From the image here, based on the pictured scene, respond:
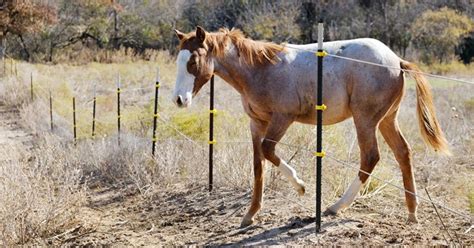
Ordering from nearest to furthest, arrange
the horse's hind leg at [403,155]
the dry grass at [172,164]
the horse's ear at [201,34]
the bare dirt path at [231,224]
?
1. the bare dirt path at [231,224]
2. the horse's ear at [201,34]
3. the horse's hind leg at [403,155]
4. the dry grass at [172,164]

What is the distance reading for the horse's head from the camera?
566 cm

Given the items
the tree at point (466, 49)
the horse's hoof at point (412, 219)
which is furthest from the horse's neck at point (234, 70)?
the tree at point (466, 49)

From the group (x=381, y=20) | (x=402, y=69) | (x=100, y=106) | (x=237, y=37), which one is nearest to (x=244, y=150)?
(x=237, y=37)

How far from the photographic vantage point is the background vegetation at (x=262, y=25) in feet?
96.7

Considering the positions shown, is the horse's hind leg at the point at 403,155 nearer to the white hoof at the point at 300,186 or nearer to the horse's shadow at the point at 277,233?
the horse's shadow at the point at 277,233

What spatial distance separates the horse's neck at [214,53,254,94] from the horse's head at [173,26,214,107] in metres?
0.10

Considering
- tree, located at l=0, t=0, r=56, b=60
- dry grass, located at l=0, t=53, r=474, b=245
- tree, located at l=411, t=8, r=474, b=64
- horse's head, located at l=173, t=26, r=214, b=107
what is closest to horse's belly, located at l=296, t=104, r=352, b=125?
dry grass, located at l=0, t=53, r=474, b=245

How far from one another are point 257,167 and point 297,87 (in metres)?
0.89

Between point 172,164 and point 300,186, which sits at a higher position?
point 300,186

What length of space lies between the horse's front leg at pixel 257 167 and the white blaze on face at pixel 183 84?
774 mm

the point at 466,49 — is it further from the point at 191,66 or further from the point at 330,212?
the point at 191,66

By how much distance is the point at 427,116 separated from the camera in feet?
20.0

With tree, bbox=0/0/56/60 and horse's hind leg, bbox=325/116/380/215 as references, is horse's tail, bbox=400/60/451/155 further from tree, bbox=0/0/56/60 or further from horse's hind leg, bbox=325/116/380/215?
tree, bbox=0/0/56/60

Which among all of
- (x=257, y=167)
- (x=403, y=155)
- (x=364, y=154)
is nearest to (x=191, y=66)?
(x=257, y=167)
